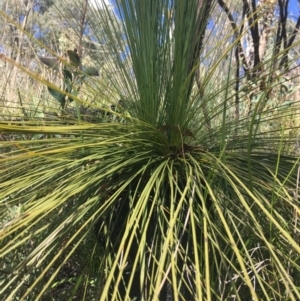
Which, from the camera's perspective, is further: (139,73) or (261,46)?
(261,46)

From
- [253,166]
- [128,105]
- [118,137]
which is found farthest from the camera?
[128,105]

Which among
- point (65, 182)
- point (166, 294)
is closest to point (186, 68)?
point (65, 182)

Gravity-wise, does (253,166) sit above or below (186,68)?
below

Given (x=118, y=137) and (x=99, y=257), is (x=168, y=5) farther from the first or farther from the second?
(x=99, y=257)

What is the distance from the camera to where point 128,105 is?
120 centimetres

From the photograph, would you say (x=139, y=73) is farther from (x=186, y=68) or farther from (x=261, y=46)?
(x=261, y=46)

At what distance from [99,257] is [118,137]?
305 millimetres

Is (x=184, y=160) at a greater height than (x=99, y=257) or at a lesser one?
greater

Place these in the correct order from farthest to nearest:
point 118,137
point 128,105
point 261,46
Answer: point 261,46, point 128,105, point 118,137

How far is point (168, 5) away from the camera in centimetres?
113

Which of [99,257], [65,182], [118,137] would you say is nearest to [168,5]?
[118,137]

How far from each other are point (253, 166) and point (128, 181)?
29cm

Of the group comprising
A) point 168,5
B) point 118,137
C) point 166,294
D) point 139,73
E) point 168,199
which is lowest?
point 166,294

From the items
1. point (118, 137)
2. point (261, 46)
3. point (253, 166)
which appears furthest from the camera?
point (261, 46)
